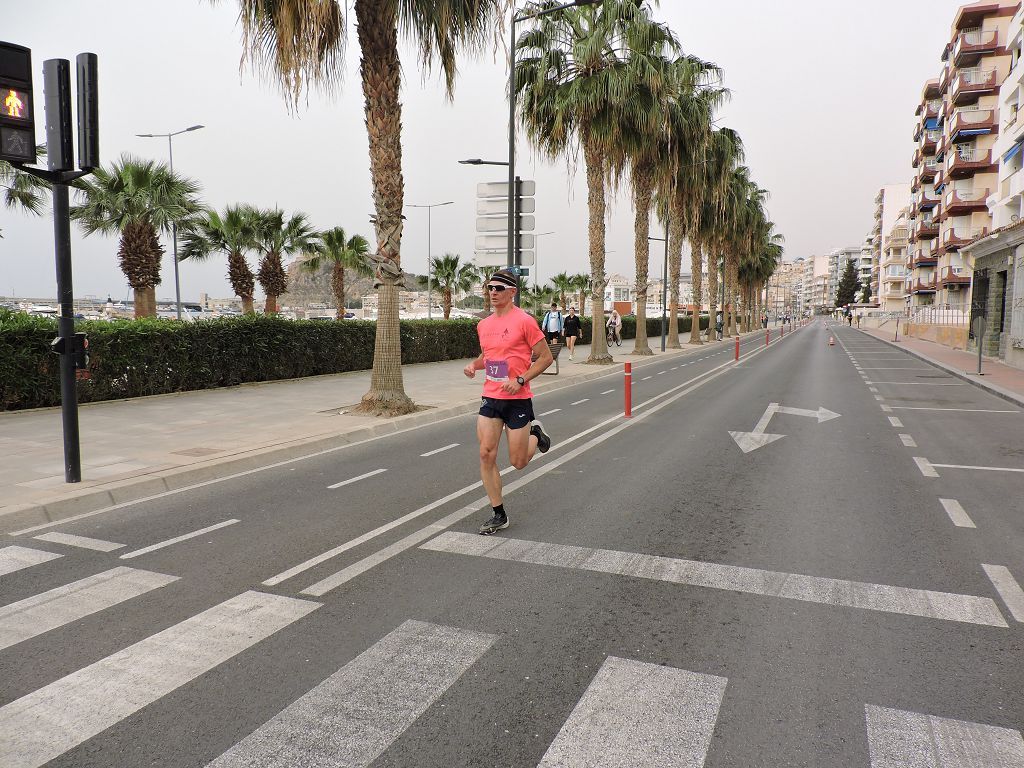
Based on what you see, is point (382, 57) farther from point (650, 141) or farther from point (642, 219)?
point (642, 219)

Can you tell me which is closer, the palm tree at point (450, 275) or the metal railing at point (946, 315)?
the metal railing at point (946, 315)

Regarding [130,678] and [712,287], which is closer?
[130,678]

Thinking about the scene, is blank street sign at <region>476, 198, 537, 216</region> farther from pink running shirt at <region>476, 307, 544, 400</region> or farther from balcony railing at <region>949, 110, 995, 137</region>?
balcony railing at <region>949, 110, 995, 137</region>

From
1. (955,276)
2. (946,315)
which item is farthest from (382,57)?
(955,276)

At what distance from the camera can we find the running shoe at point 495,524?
5285 millimetres

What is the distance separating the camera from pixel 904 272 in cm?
10556

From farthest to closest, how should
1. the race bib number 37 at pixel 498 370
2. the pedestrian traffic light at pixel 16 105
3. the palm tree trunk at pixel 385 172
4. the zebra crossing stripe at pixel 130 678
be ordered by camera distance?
the palm tree trunk at pixel 385 172, the pedestrian traffic light at pixel 16 105, the race bib number 37 at pixel 498 370, the zebra crossing stripe at pixel 130 678

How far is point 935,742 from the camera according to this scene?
2.65 m

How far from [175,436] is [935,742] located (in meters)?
8.85

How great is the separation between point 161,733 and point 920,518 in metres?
5.57

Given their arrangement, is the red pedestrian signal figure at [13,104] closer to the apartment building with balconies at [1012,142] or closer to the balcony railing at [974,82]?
the apartment building with balconies at [1012,142]

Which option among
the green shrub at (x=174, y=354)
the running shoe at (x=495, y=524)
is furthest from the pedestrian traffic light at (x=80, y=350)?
the green shrub at (x=174, y=354)

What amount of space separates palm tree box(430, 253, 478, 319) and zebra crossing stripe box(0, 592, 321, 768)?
1764 inches

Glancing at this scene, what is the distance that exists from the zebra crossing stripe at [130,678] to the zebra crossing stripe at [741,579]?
1.44 metres
